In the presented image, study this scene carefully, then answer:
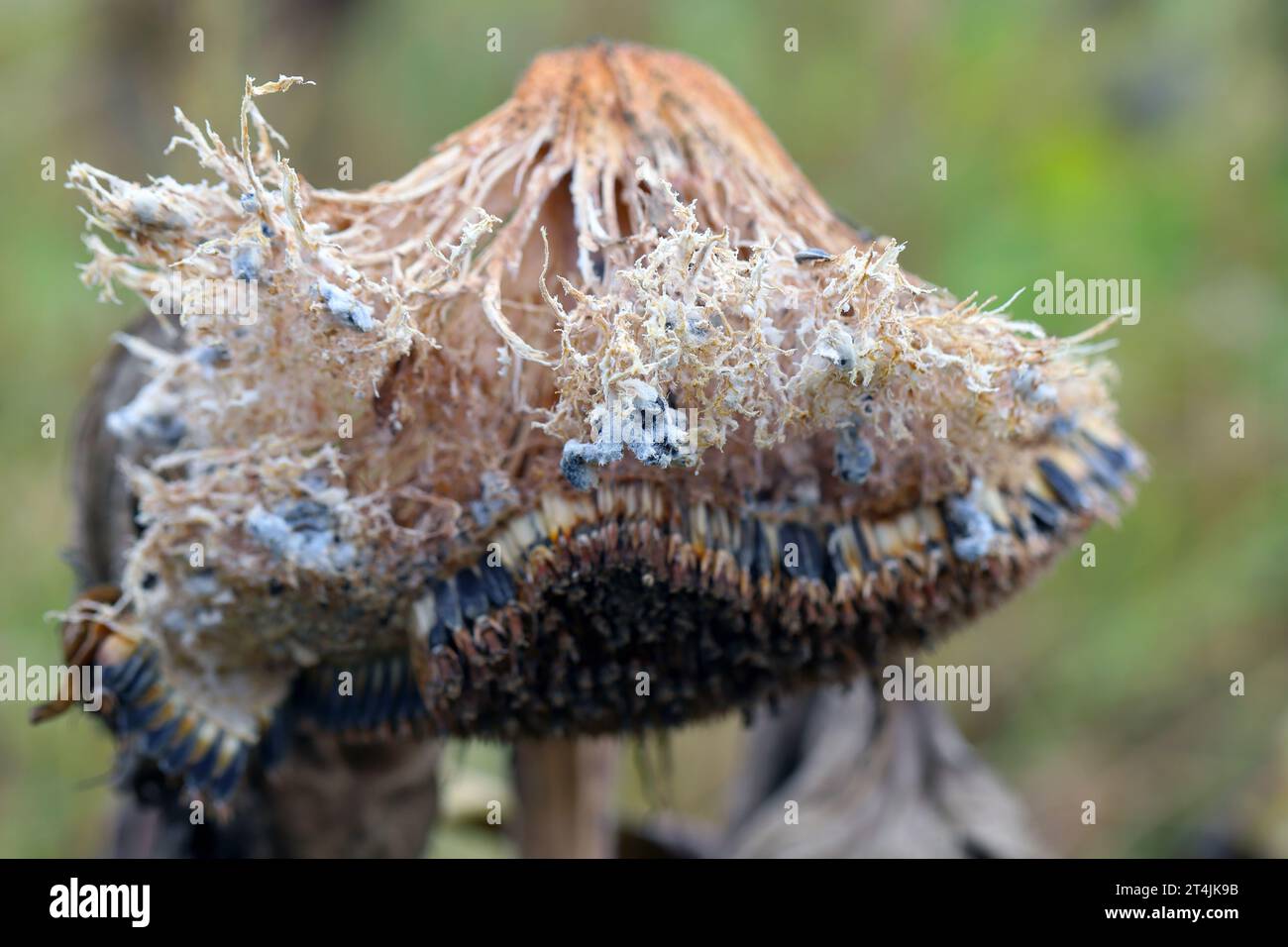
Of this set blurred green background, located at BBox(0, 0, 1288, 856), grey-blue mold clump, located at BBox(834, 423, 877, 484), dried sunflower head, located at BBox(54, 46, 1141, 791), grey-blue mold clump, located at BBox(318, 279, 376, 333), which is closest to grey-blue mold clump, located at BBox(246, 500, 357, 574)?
dried sunflower head, located at BBox(54, 46, 1141, 791)

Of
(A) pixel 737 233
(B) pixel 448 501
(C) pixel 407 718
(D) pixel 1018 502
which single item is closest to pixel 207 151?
(B) pixel 448 501

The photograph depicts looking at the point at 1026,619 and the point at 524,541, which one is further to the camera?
the point at 1026,619

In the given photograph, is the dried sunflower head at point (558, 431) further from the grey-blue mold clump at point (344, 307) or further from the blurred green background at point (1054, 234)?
the blurred green background at point (1054, 234)

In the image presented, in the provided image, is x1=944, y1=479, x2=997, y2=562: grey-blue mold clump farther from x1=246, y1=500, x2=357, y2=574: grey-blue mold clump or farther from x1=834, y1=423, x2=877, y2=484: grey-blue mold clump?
x1=246, y1=500, x2=357, y2=574: grey-blue mold clump

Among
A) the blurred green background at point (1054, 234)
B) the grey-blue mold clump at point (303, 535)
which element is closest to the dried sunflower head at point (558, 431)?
the grey-blue mold clump at point (303, 535)

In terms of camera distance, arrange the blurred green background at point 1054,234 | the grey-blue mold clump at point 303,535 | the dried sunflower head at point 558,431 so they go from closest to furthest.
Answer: the dried sunflower head at point 558,431
the grey-blue mold clump at point 303,535
the blurred green background at point 1054,234

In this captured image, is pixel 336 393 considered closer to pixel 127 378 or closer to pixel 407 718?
pixel 407 718
